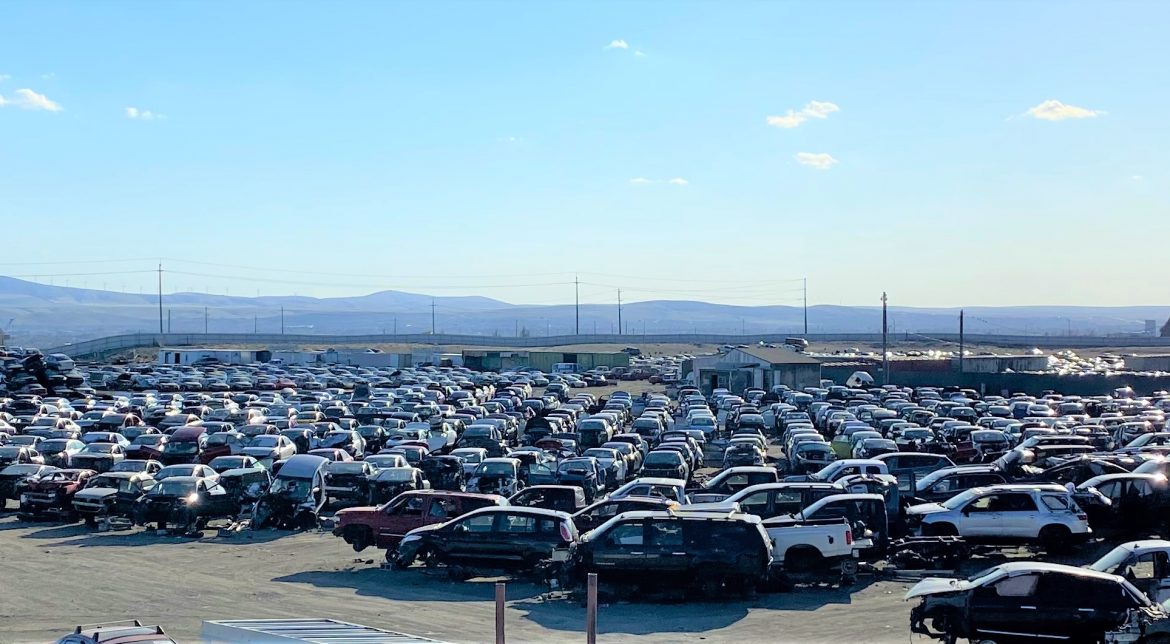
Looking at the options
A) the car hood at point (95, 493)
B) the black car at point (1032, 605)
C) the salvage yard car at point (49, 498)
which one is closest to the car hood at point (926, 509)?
the black car at point (1032, 605)

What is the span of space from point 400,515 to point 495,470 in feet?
21.2

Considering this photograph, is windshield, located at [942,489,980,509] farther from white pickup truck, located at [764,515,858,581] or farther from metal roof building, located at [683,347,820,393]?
metal roof building, located at [683,347,820,393]

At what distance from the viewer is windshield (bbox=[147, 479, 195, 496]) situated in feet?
81.3

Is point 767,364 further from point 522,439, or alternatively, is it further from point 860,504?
point 860,504

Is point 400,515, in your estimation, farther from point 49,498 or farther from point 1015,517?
point 1015,517

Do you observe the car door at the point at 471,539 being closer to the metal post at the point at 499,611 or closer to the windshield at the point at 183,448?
the metal post at the point at 499,611

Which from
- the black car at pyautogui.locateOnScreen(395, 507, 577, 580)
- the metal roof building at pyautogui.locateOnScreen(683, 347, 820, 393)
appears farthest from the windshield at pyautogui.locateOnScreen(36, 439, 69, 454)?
the metal roof building at pyautogui.locateOnScreen(683, 347, 820, 393)

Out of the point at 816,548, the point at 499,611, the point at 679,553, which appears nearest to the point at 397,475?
the point at 679,553

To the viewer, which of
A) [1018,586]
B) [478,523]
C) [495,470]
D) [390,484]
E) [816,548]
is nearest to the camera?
[1018,586]

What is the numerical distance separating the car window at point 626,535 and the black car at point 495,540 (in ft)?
4.04

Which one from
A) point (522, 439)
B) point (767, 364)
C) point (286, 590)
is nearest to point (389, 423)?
point (522, 439)

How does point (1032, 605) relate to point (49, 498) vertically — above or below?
above

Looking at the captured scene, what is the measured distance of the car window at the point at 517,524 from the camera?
19.3 metres

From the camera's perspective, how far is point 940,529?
2058cm
